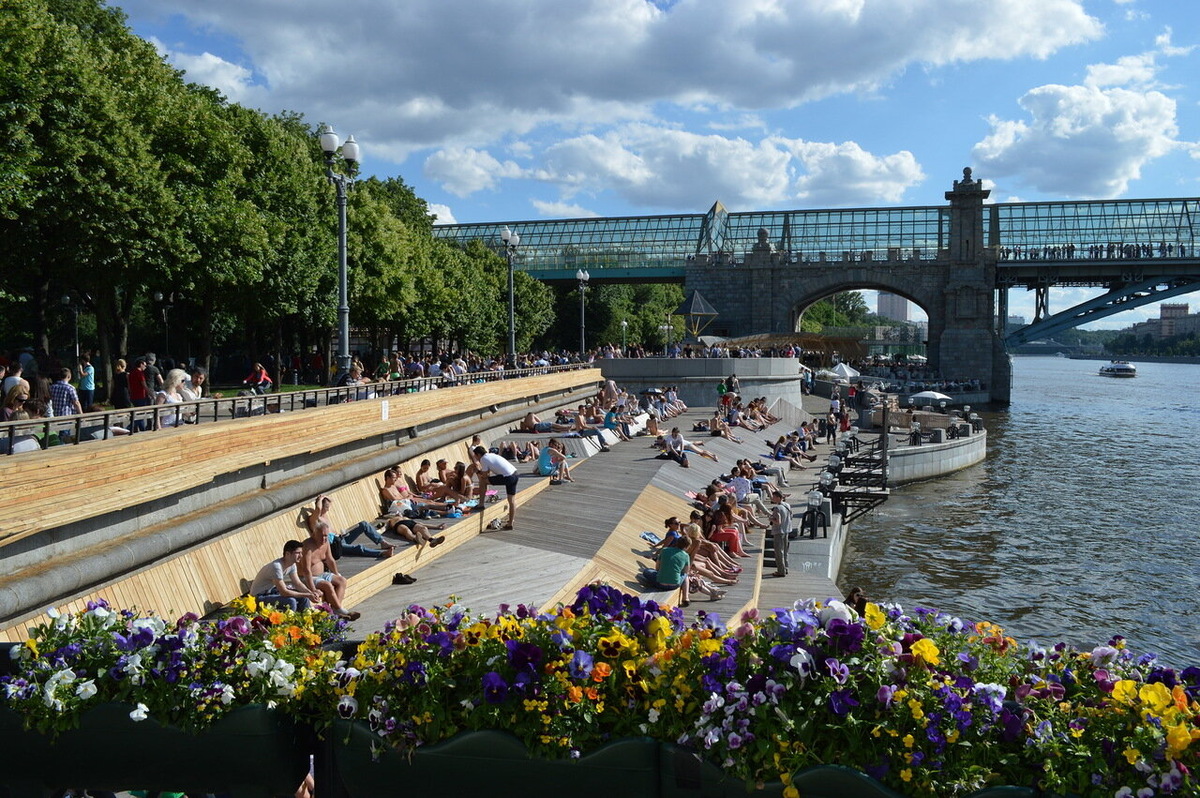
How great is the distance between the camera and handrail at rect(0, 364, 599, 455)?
899cm

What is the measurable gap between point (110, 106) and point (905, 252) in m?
64.3

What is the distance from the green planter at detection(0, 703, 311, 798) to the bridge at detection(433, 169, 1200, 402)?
7039 centimetres

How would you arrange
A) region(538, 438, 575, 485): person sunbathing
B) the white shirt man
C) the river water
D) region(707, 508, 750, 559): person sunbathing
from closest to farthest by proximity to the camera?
the white shirt man, region(707, 508, 750, 559): person sunbathing, the river water, region(538, 438, 575, 485): person sunbathing

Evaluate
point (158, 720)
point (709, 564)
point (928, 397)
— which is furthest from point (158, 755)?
point (928, 397)

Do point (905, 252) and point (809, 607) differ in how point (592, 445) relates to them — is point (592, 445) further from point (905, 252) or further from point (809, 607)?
point (905, 252)

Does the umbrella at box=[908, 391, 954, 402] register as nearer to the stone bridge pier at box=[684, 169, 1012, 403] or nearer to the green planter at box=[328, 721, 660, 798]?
the stone bridge pier at box=[684, 169, 1012, 403]

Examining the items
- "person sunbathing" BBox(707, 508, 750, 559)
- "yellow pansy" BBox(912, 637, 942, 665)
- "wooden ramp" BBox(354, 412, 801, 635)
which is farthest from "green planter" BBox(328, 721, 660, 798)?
"person sunbathing" BBox(707, 508, 750, 559)

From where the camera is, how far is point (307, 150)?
35.9 metres

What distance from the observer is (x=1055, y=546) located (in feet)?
83.7

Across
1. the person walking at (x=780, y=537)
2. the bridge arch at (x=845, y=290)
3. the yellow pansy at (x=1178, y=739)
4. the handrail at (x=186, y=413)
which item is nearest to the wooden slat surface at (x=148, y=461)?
the handrail at (x=186, y=413)

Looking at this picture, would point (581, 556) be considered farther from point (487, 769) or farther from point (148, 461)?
point (487, 769)

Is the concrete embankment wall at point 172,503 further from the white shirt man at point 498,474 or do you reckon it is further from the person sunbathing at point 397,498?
the white shirt man at point 498,474

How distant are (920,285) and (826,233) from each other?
10487 mm

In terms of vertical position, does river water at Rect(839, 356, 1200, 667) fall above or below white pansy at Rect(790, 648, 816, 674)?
below
